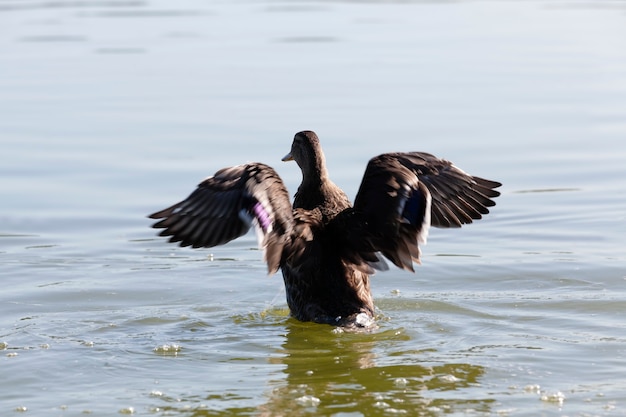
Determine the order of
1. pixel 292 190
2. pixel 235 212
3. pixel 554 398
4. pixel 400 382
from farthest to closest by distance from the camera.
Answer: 1. pixel 292 190
2. pixel 235 212
3. pixel 400 382
4. pixel 554 398

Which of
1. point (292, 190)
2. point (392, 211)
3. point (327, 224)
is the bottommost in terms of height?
point (327, 224)

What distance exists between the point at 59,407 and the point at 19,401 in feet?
0.93

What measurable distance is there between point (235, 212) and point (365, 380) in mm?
1528

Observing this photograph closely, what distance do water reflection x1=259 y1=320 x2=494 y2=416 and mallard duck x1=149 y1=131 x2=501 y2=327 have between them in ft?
1.43

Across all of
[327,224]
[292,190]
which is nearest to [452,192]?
[327,224]

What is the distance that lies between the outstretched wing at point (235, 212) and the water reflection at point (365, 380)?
0.67m

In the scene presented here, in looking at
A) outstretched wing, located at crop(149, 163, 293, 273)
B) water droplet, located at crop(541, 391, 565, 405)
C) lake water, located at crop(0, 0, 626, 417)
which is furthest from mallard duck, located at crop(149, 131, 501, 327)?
water droplet, located at crop(541, 391, 565, 405)

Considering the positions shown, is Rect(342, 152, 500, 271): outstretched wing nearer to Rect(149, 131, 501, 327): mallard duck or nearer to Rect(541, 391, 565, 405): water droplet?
Rect(149, 131, 501, 327): mallard duck

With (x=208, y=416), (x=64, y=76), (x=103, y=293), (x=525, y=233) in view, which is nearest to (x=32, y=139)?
(x=64, y=76)

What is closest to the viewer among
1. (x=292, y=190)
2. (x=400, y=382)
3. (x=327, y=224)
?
(x=400, y=382)

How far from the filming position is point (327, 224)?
8.25 meters

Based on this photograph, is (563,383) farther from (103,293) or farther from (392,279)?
(103,293)

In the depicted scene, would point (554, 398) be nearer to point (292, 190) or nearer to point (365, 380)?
point (365, 380)

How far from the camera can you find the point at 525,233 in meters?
10.5
